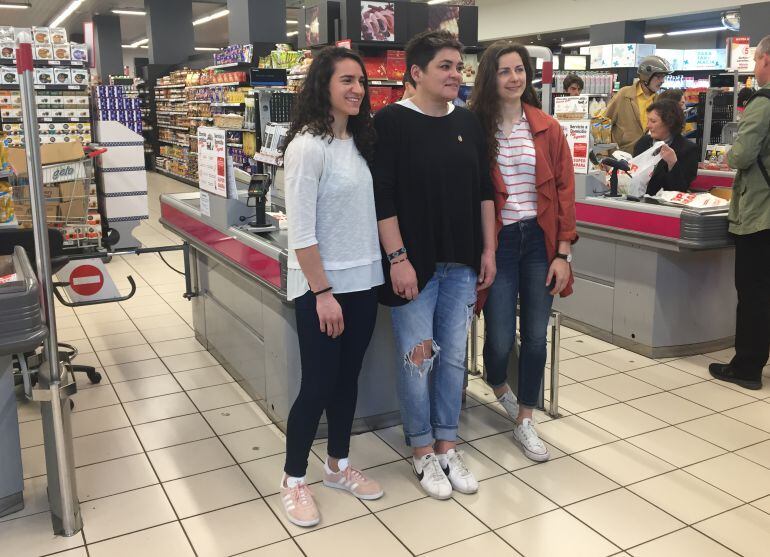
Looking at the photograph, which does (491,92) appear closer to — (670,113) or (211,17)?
(670,113)

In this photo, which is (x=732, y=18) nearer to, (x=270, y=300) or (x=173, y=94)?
(x=173, y=94)

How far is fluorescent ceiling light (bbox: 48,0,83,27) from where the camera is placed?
17.6m

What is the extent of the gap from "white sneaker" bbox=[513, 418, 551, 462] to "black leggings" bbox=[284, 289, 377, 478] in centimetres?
87

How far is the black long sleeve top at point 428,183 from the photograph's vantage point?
2.42 metres

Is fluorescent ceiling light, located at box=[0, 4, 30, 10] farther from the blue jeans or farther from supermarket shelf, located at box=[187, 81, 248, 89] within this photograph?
the blue jeans

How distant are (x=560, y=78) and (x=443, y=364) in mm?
7223

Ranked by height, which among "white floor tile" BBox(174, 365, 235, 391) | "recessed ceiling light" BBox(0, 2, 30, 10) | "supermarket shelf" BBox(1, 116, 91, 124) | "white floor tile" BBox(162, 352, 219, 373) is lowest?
"white floor tile" BBox(174, 365, 235, 391)

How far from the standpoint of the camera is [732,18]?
13305mm

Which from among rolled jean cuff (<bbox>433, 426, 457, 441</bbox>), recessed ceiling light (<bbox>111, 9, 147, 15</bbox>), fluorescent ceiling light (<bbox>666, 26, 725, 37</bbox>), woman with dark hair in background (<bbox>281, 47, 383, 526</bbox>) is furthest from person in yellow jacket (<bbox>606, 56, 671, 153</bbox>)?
recessed ceiling light (<bbox>111, 9, 147, 15</bbox>)

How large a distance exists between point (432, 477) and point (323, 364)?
0.69 metres

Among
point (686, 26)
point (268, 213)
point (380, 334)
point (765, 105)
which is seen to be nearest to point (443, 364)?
point (380, 334)

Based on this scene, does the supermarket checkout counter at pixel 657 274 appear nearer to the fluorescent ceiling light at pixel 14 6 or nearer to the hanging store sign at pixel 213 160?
the hanging store sign at pixel 213 160

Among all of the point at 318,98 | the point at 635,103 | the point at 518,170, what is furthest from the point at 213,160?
the point at 635,103

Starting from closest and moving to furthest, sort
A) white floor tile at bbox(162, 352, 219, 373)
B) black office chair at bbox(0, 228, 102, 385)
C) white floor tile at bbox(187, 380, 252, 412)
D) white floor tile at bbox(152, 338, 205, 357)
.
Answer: black office chair at bbox(0, 228, 102, 385), white floor tile at bbox(187, 380, 252, 412), white floor tile at bbox(162, 352, 219, 373), white floor tile at bbox(152, 338, 205, 357)
